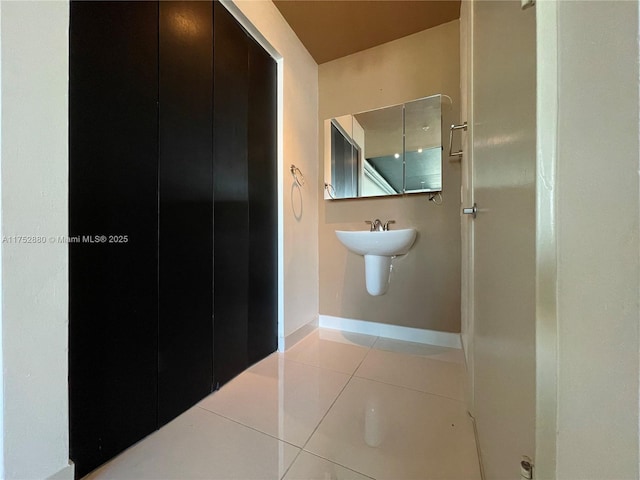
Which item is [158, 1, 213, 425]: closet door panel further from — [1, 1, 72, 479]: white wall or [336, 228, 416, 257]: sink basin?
[336, 228, 416, 257]: sink basin

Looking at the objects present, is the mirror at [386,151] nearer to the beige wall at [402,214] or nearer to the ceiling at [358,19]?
the beige wall at [402,214]

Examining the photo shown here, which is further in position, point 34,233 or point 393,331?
point 393,331

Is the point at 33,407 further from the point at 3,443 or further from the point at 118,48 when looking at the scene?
the point at 118,48

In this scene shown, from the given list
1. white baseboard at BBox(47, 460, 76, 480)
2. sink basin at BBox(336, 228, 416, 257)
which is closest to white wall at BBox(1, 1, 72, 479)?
white baseboard at BBox(47, 460, 76, 480)

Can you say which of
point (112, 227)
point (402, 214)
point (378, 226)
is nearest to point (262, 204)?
point (112, 227)

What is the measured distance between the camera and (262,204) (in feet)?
4.83

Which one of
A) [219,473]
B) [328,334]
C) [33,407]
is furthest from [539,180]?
[328,334]

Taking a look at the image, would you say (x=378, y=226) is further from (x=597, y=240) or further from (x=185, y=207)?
(x=597, y=240)

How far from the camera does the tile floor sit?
76 centimetres

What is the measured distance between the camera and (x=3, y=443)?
58 centimetres

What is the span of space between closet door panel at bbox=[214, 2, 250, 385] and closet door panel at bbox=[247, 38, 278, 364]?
0.05 metres

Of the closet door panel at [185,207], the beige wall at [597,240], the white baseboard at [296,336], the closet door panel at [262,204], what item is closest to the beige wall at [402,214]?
the white baseboard at [296,336]

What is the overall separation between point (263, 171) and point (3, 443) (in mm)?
1350

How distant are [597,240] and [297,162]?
5.45ft
